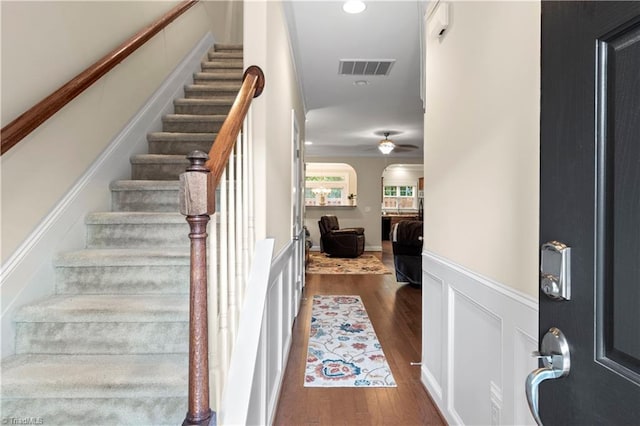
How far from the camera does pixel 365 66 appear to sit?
3.51m

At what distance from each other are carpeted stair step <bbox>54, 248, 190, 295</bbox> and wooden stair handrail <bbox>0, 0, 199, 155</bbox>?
0.65m

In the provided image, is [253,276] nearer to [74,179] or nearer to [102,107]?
[74,179]

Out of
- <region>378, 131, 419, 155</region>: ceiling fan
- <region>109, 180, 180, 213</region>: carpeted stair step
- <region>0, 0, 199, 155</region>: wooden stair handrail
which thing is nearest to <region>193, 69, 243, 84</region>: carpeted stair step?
<region>0, 0, 199, 155</region>: wooden stair handrail

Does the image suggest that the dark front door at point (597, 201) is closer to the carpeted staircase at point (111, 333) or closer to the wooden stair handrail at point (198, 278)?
the wooden stair handrail at point (198, 278)

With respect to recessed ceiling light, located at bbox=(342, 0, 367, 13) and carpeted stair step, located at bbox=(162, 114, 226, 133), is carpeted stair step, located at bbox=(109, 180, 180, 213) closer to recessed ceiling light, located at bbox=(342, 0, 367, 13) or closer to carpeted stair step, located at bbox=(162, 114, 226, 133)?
carpeted stair step, located at bbox=(162, 114, 226, 133)

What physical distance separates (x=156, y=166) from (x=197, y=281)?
1794mm

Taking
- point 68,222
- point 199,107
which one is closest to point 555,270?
point 68,222

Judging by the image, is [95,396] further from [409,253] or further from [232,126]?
[409,253]

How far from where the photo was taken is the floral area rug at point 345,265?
246 inches

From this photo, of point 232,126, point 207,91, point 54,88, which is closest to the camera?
point 232,126

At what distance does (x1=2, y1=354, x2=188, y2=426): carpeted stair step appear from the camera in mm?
1230

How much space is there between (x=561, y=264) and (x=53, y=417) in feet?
5.60

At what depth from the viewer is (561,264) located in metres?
0.60

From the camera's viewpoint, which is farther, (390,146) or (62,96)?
(390,146)
